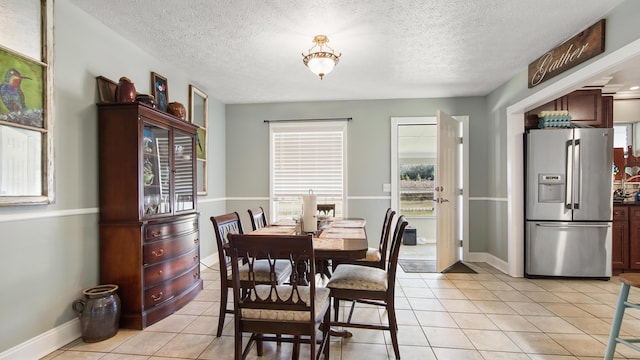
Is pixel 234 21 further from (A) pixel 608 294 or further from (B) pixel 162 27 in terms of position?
(A) pixel 608 294

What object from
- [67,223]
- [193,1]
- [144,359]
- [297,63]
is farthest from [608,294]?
[67,223]

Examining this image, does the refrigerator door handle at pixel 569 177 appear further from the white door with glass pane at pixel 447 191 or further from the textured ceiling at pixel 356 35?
the white door with glass pane at pixel 447 191

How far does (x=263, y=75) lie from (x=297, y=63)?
578 millimetres

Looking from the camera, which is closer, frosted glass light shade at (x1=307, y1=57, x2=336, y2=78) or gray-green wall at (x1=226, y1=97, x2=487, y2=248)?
frosted glass light shade at (x1=307, y1=57, x2=336, y2=78)

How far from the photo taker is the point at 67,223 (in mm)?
2211

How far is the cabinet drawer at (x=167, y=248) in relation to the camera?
2467 millimetres

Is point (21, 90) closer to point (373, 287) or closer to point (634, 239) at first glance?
point (373, 287)

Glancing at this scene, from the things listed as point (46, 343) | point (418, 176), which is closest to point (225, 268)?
point (46, 343)

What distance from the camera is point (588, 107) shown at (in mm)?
3807

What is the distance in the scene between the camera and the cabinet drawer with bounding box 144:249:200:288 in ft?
8.14

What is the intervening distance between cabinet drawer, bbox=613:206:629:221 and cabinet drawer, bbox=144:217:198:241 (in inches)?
199

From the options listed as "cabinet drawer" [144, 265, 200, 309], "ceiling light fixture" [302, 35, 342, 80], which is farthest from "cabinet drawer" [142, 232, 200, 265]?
"ceiling light fixture" [302, 35, 342, 80]

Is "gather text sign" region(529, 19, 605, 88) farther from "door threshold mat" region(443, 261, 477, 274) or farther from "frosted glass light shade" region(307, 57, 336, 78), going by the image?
"door threshold mat" region(443, 261, 477, 274)

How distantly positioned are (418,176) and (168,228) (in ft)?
16.9
